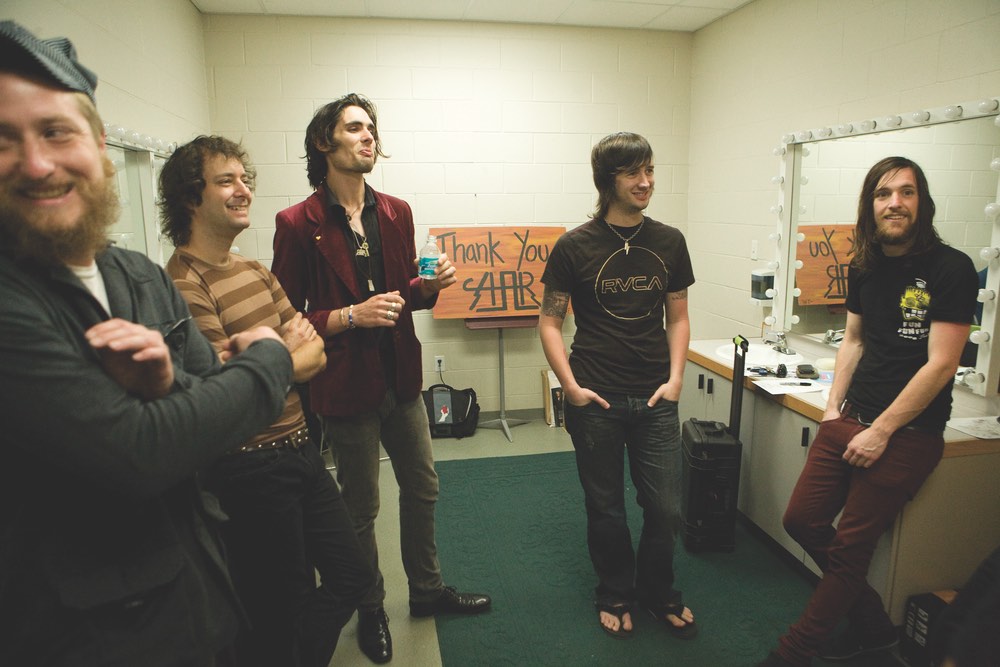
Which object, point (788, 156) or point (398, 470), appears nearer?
point (398, 470)

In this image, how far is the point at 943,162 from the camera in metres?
2.37

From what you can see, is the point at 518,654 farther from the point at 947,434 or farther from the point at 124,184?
the point at 124,184

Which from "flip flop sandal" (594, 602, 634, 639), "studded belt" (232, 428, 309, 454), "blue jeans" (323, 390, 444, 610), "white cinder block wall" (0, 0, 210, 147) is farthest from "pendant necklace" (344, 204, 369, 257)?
"flip flop sandal" (594, 602, 634, 639)

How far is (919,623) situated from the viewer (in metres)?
1.99

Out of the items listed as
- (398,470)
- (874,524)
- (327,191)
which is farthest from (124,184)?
(874,524)

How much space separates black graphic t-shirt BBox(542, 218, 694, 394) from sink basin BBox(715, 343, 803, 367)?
1.04 metres

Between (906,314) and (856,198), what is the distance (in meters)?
1.21

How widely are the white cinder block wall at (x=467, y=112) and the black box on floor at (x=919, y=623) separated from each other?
2814mm

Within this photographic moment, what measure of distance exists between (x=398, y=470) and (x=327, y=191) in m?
0.97

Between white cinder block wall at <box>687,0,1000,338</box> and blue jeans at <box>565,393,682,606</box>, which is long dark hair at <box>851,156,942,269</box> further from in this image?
blue jeans at <box>565,393,682,606</box>

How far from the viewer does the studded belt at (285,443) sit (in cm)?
148

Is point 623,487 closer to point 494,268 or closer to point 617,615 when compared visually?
point 617,615

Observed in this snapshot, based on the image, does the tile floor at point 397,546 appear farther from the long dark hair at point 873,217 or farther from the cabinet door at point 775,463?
the long dark hair at point 873,217

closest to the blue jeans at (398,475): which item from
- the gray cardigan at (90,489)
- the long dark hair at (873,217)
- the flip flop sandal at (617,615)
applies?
the flip flop sandal at (617,615)
